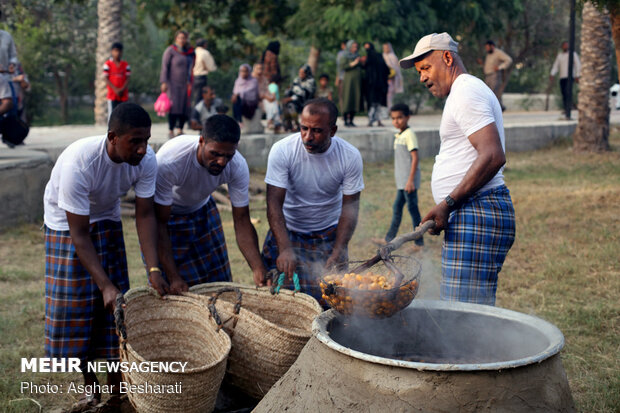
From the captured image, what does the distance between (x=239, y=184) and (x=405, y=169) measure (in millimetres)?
3328

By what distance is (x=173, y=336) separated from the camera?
3574mm

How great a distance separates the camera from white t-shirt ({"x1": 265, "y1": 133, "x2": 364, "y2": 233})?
13.2 feet

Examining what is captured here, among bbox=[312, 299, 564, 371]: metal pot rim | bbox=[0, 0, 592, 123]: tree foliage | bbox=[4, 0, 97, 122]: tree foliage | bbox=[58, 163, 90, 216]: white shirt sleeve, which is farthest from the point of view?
bbox=[4, 0, 97, 122]: tree foliage

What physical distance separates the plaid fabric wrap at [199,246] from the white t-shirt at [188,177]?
14cm

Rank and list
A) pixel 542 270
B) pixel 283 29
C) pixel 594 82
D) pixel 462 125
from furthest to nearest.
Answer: pixel 283 29 → pixel 594 82 → pixel 542 270 → pixel 462 125

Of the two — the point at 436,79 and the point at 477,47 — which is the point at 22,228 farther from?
the point at 477,47

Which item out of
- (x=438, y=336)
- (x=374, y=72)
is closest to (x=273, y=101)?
(x=374, y=72)

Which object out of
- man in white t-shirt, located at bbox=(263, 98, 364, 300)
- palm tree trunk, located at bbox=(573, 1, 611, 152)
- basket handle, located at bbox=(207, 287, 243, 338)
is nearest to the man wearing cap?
man in white t-shirt, located at bbox=(263, 98, 364, 300)

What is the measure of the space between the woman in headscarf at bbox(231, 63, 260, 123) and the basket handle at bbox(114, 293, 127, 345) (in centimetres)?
856

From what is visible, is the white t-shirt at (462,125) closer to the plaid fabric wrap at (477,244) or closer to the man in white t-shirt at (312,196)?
the plaid fabric wrap at (477,244)

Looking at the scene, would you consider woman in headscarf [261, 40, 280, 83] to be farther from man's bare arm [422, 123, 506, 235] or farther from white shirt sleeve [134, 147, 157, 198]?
man's bare arm [422, 123, 506, 235]

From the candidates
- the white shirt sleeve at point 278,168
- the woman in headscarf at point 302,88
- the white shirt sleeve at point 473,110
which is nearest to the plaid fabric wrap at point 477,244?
the white shirt sleeve at point 473,110

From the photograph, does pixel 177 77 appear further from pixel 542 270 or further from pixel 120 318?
pixel 120 318

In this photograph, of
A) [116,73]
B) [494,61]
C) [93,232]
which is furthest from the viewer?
[494,61]
